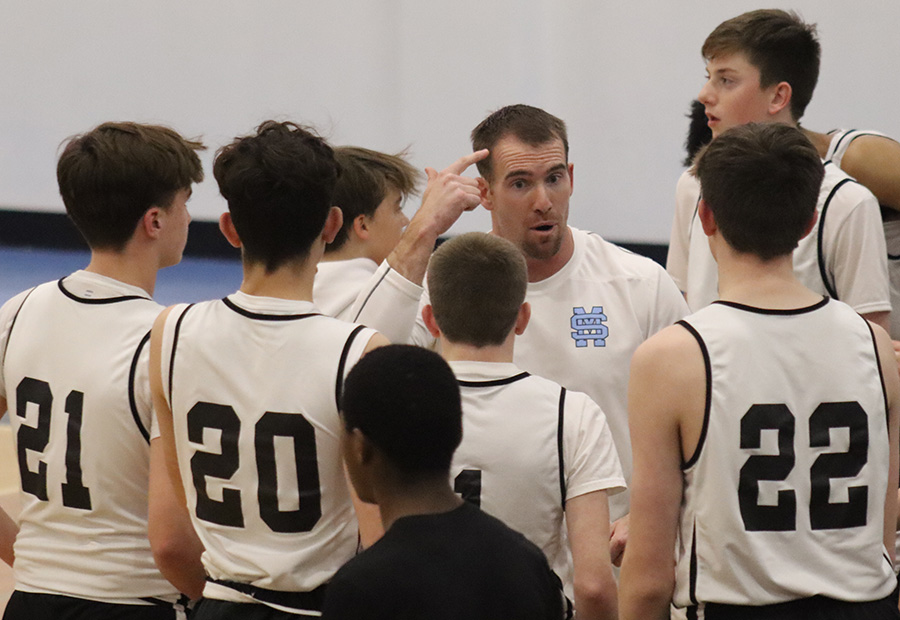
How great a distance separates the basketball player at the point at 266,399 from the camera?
1.93m

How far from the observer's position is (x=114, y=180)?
7.70 ft

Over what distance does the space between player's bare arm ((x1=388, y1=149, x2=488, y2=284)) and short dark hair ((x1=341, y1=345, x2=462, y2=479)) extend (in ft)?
3.46

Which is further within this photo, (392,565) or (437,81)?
(437,81)

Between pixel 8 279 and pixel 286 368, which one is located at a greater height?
pixel 286 368

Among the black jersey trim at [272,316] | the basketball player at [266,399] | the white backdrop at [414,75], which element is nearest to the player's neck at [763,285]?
the basketball player at [266,399]

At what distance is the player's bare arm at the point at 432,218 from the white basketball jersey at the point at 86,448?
0.63 meters

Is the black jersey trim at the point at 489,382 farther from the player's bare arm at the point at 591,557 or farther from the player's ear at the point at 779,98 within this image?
the player's ear at the point at 779,98

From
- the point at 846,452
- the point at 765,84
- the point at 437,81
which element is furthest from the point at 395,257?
the point at 437,81

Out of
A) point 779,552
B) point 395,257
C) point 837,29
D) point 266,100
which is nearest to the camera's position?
point 779,552

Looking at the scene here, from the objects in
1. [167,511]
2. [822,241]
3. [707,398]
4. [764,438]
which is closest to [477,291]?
[707,398]

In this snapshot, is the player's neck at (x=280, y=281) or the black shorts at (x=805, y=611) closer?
the black shorts at (x=805, y=611)

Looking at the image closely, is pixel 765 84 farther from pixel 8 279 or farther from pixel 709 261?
pixel 8 279

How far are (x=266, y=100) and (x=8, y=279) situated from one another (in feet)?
8.65

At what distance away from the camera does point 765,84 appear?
337 cm
